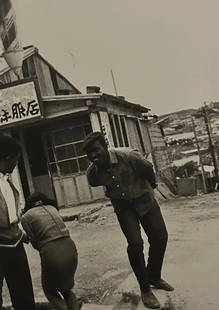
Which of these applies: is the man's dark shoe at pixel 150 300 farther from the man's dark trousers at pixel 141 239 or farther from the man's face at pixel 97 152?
the man's face at pixel 97 152

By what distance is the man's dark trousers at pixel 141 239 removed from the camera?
11.3ft

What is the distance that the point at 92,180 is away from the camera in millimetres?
3666

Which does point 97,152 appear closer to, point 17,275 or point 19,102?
point 17,275

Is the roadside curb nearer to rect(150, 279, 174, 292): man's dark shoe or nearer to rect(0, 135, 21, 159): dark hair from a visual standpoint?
rect(150, 279, 174, 292): man's dark shoe

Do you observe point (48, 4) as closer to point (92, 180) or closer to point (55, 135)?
point (92, 180)

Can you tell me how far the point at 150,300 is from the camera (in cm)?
339

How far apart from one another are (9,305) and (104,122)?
6.78m

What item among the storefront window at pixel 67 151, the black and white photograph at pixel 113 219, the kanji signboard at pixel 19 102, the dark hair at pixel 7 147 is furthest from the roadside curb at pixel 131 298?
the storefront window at pixel 67 151

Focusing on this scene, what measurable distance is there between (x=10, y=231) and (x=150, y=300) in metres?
1.19

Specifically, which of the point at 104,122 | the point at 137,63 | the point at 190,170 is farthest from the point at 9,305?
the point at 190,170

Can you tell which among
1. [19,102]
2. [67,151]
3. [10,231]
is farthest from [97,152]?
[67,151]

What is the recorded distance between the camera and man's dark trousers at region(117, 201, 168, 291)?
11.3 feet

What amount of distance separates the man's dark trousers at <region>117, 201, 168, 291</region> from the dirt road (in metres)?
0.31

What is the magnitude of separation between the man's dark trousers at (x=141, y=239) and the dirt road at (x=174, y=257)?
0.31 meters
